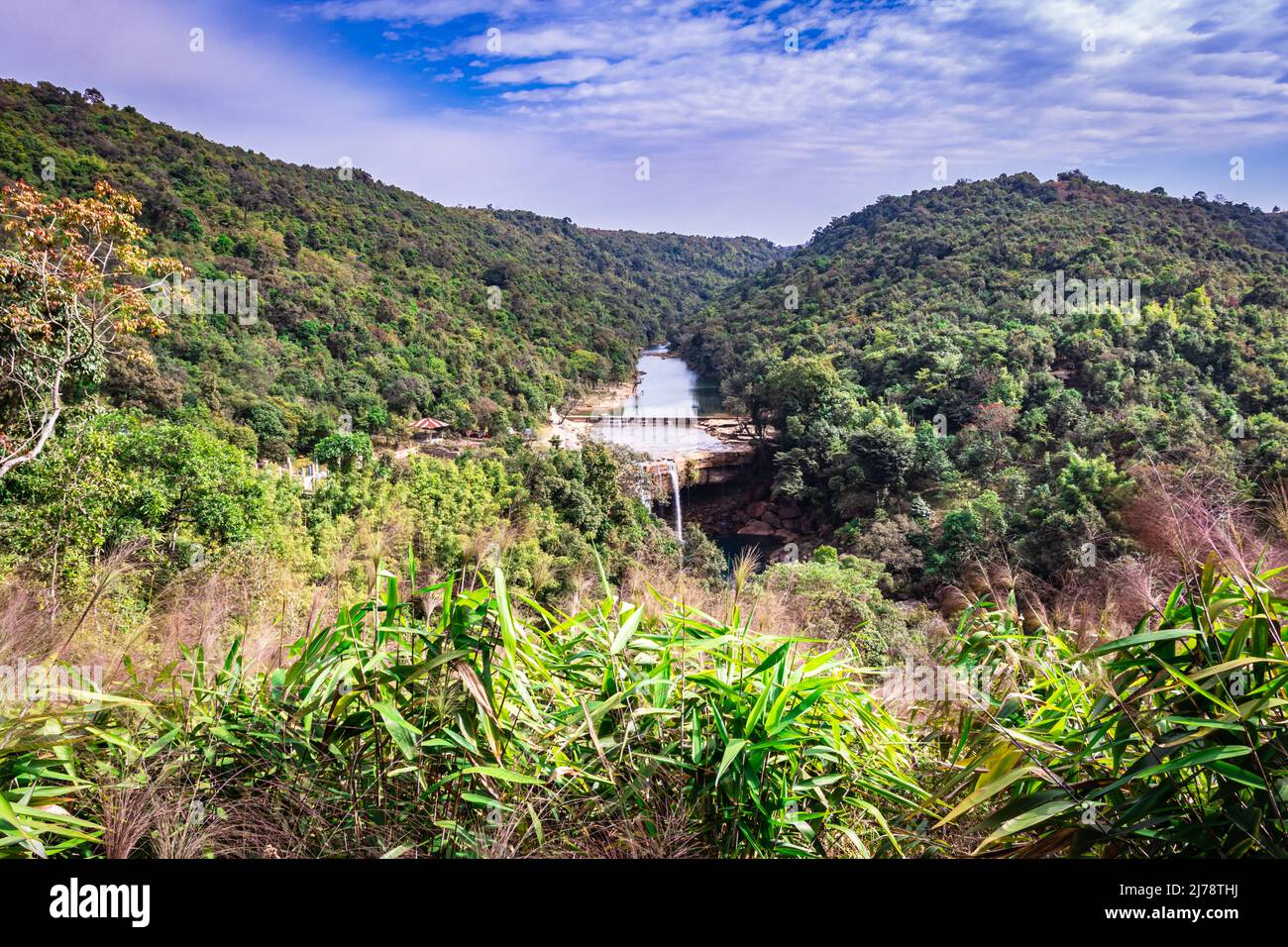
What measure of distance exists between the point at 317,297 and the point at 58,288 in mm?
20136

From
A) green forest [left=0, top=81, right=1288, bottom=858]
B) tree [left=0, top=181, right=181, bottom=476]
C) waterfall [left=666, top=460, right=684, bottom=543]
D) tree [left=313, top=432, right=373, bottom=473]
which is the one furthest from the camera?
waterfall [left=666, top=460, right=684, bottom=543]

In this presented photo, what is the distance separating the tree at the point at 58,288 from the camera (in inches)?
170

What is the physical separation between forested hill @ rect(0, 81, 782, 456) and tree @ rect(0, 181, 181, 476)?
23.9 feet

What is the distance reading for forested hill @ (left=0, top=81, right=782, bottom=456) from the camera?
16.3 m

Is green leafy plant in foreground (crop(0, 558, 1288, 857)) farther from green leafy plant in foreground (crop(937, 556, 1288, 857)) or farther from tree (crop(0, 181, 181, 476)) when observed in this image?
tree (crop(0, 181, 181, 476))

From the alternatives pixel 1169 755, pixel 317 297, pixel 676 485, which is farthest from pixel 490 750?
pixel 317 297

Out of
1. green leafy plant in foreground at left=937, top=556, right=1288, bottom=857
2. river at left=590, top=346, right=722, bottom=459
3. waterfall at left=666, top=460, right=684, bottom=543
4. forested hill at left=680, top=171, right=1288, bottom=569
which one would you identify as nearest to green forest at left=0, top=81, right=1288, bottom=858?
green leafy plant in foreground at left=937, top=556, right=1288, bottom=857

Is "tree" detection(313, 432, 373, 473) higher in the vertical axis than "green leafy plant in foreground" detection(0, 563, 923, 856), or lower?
higher

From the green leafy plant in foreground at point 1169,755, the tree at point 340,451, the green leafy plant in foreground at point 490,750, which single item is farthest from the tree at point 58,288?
the tree at point 340,451

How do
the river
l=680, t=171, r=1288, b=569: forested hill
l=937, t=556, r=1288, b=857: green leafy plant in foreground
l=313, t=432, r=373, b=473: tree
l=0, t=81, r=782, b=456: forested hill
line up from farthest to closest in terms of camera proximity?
1. the river
2. l=0, t=81, r=782, b=456: forested hill
3. l=313, t=432, r=373, b=473: tree
4. l=680, t=171, r=1288, b=569: forested hill
5. l=937, t=556, r=1288, b=857: green leafy plant in foreground

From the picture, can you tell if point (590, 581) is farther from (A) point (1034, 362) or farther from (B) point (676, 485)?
(A) point (1034, 362)

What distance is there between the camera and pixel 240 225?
23.3 metres

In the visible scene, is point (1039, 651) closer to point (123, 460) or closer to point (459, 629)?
point (459, 629)

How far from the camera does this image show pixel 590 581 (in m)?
3.64
